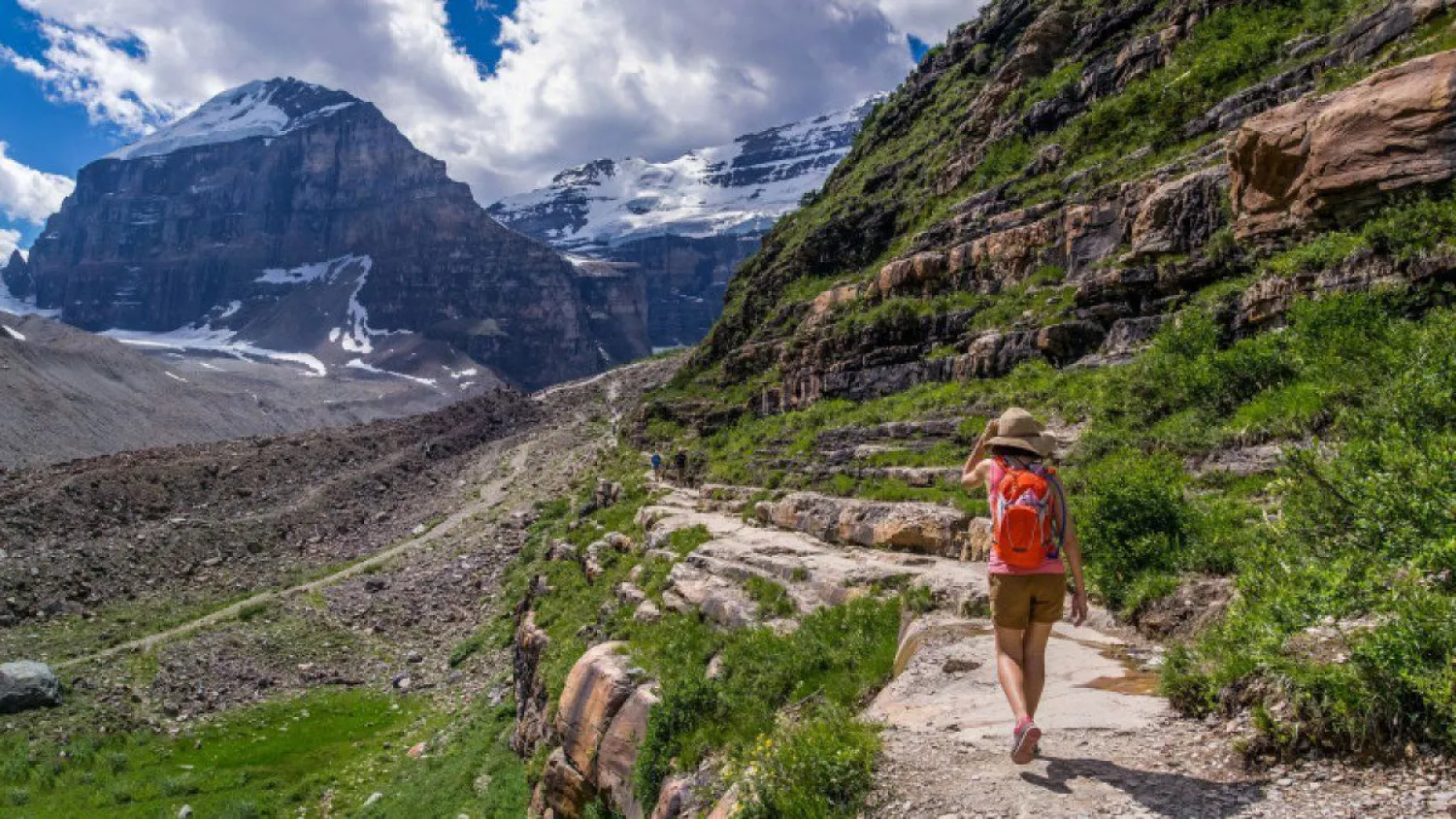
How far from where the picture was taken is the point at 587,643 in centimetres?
1680

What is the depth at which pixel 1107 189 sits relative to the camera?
890 inches

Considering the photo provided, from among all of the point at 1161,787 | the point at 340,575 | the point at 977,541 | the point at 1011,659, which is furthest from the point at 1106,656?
the point at 340,575

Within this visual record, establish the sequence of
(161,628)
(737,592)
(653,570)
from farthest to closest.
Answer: (161,628)
(653,570)
(737,592)

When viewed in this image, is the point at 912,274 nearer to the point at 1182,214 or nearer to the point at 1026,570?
the point at 1182,214

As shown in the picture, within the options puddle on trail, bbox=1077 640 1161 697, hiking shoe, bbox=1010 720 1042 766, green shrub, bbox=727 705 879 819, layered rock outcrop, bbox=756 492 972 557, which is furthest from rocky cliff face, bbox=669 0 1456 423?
green shrub, bbox=727 705 879 819

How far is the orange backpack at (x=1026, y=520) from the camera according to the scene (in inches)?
218

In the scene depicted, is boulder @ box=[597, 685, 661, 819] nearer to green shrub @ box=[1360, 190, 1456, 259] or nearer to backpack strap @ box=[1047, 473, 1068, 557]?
backpack strap @ box=[1047, 473, 1068, 557]

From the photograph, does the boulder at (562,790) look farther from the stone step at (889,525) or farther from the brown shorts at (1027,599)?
the brown shorts at (1027,599)

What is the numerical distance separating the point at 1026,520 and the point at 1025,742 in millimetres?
1566

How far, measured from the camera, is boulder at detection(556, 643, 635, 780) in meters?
11.8

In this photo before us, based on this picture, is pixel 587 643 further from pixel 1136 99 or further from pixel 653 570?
pixel 1136 99

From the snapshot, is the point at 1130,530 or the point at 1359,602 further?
the point at 1130,530

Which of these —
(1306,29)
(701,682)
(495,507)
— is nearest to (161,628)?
(495,507)

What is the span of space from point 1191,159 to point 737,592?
1737 centimetres
